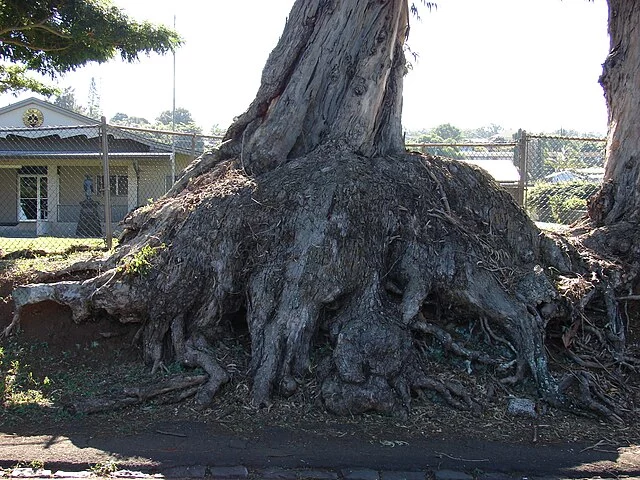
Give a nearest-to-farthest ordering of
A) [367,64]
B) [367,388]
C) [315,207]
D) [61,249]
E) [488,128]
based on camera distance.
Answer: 1. [367,388]
2. [315,207]
3. [367,64]
4. [61,249]
5. [488,128]

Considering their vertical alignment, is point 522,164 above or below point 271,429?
above

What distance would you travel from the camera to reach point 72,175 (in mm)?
21469

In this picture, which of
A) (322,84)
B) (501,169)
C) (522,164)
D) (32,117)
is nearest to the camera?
(322,84)

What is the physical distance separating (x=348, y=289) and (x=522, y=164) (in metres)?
5.23

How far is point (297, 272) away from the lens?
5.89m

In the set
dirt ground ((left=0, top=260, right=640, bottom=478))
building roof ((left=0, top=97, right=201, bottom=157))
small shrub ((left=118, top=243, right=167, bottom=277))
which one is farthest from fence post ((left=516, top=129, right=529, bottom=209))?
building roof ((left=0, top=97, right=201, bottom=157))

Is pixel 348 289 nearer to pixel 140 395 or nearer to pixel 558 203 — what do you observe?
pixel 140 395

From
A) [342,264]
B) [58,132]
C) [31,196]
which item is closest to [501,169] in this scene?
[342,264]

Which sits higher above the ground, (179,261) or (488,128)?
(488,128)

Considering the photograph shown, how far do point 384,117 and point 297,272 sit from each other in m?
2.78

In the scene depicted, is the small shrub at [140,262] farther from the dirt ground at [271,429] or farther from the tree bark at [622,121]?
the tree bark at [622,121]

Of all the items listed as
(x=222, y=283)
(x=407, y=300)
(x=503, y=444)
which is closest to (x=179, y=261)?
(x=222, y=283)

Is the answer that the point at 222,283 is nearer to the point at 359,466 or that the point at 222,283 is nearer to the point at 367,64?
the point at 359,466

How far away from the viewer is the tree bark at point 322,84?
7242mm
